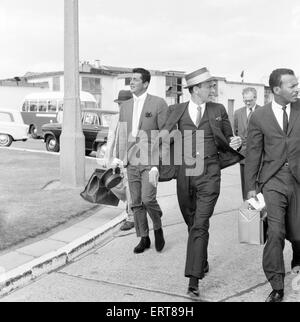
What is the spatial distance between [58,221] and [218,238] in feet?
7.06

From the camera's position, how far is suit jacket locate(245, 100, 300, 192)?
14.8 ft

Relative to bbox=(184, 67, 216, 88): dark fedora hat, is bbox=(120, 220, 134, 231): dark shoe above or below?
below

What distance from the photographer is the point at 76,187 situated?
983 centimetres

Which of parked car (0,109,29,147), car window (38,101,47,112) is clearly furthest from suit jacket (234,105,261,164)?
car window (38,101,47,112)

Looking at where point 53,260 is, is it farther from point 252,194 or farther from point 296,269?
point 296,269

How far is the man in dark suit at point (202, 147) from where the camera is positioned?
4836mm

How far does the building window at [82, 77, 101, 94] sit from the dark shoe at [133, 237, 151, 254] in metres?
43.7

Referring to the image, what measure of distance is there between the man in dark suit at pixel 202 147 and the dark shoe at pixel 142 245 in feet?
3.89

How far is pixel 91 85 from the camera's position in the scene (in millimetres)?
50125

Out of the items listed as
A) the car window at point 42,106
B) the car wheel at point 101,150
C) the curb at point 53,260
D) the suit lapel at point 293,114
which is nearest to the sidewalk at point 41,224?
the curb at point 53,260

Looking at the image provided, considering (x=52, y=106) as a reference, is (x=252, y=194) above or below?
below

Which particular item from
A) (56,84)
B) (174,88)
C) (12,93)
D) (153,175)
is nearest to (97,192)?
(153,175)

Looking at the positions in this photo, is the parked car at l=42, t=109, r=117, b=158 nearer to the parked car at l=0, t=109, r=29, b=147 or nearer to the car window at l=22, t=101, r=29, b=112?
the parked car at l=0, t=109, r=29, b=147

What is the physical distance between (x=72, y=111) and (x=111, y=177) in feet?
11.3
